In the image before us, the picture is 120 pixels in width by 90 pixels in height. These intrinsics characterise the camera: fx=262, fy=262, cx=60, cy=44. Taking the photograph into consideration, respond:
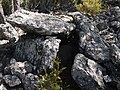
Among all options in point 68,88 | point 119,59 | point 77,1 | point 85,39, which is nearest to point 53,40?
point 85,39

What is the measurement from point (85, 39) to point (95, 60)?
1020mm

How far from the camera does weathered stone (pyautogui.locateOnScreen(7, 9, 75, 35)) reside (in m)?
10.3

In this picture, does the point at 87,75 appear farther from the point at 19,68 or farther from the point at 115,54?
the point at 19,68

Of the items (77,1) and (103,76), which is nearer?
(103,76)

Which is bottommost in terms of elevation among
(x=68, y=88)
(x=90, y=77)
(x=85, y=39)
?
(x=68, y=88)

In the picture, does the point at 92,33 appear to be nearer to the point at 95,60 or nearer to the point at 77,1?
the point at 95,60

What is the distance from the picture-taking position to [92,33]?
10617mm

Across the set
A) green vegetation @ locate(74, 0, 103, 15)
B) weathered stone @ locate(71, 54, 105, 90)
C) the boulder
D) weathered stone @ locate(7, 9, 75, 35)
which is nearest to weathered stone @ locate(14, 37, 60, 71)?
weathered stone @ locate(7, 9, 75, 35)

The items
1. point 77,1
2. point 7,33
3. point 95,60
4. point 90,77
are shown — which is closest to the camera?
point 90,77

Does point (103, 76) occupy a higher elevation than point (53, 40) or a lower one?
lower

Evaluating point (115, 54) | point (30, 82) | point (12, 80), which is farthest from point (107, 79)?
point (12, 80)

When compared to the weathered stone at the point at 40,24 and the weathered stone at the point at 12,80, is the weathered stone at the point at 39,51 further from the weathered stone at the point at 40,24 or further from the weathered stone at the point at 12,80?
the weathered stone at the point at 12,80

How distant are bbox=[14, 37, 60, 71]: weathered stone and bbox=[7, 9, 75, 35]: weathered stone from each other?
0.37 metres

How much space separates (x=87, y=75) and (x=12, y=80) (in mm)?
2779
